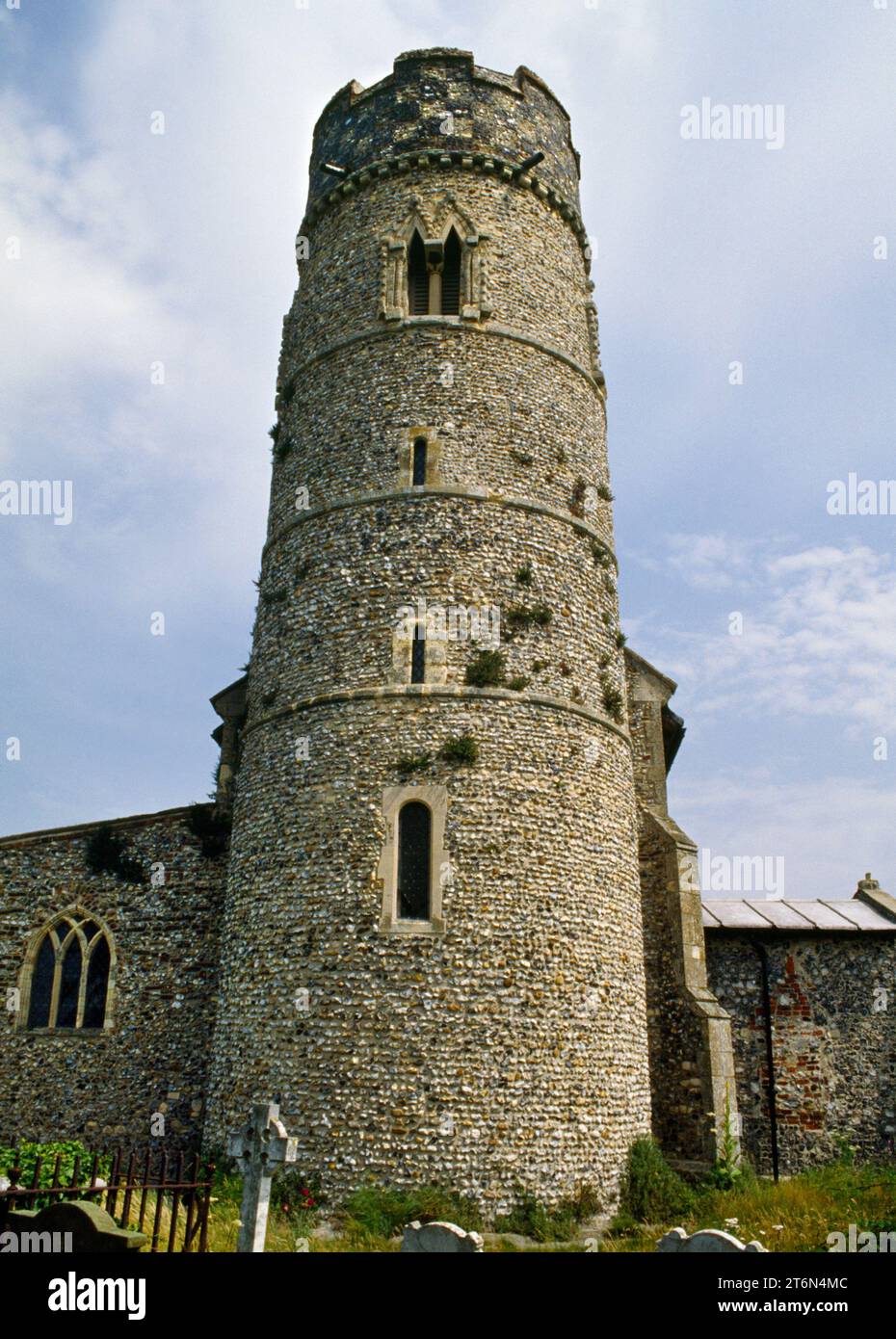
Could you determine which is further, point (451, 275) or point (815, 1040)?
point (815, 1040)

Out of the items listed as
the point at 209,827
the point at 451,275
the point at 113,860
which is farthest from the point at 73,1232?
the point at 451,275

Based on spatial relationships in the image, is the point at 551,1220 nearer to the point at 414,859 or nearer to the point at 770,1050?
the point at 414,859

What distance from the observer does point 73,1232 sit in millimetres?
6887

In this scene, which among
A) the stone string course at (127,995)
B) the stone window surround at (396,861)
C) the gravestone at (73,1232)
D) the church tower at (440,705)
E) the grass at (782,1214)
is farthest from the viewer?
the stone string course at (127,995)

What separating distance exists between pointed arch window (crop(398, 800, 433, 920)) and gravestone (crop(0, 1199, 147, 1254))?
226 inches

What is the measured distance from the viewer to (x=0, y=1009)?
A: 1580 centimetres

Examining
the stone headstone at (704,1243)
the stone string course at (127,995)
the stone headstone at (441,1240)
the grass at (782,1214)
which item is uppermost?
the stone string course at (127,995)

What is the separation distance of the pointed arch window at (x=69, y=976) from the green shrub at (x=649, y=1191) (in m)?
8.35

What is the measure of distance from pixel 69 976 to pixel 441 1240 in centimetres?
1013

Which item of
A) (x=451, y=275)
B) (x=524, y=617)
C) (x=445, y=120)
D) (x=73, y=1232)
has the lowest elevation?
(x=73, y=1232)

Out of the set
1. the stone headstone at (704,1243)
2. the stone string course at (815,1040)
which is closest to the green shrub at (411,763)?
the stone headstone at (704,1243)

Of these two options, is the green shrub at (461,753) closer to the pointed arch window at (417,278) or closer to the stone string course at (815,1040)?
the pointed arch window at (417,278)

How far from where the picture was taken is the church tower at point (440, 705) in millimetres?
11727
